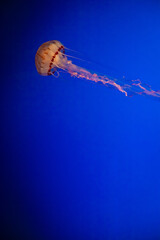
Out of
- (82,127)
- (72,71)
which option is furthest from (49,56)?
(82,127)

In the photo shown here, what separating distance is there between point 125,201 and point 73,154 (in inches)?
37.2

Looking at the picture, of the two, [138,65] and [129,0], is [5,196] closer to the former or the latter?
[138,65]

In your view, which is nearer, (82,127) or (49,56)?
(49,56)

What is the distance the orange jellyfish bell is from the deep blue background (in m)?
0.24

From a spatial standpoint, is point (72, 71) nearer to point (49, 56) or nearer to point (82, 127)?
point (49, 56)

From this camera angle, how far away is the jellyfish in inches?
80.1

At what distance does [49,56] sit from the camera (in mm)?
2010

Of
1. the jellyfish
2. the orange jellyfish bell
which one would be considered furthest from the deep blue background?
the orange jellyfish bell

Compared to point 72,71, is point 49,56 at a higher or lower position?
lower

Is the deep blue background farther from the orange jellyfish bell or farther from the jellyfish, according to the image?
the orange jellyfish bell

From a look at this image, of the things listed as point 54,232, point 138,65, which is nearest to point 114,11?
point 138,65

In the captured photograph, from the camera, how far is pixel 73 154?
245cm

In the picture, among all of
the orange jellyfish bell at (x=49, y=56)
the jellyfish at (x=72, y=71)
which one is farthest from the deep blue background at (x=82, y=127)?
the orange jellyfish bell at (x=49, y=56)

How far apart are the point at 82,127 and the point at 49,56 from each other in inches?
37.6
